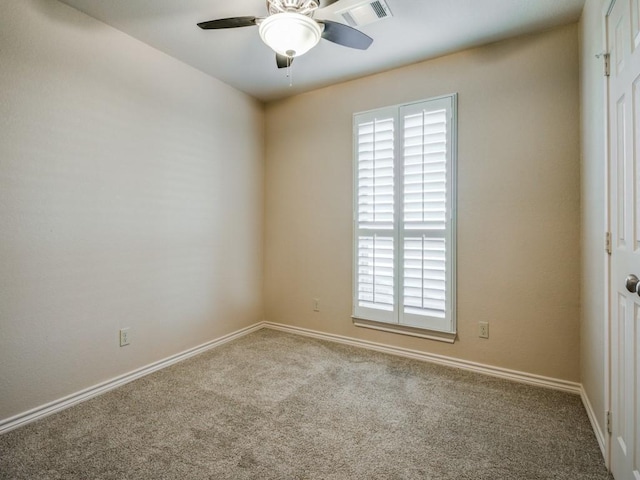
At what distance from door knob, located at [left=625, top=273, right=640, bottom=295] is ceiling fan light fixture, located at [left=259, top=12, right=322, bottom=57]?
6.07 feet

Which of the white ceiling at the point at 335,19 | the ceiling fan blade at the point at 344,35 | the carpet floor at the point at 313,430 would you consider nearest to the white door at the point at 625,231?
the carpet floor at the point at 313,430

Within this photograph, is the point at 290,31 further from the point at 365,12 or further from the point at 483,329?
the point at 483,329

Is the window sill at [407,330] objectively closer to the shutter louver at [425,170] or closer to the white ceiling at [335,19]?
the shutter louver at [425,170]

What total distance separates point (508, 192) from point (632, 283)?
1.38 meters

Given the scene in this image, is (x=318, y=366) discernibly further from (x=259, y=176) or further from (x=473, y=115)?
(x=473, y=115)

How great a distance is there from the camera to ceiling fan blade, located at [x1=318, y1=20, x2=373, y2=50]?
183 centimetres

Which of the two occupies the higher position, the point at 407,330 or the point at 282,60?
the point at 282,60

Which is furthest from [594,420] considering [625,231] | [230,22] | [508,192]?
[230,22]

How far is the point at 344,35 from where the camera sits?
1918mm

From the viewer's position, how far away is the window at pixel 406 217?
108 inches

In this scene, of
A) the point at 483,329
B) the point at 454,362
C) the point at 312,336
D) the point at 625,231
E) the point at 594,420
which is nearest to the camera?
the point at 625,231

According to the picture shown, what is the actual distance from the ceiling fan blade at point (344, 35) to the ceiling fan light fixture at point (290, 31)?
2.6 inches

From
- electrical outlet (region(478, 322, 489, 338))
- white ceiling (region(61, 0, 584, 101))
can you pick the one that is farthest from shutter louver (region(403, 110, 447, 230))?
electrical outlet (region(478, 322, 489, 338))

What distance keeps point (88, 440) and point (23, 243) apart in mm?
1194
